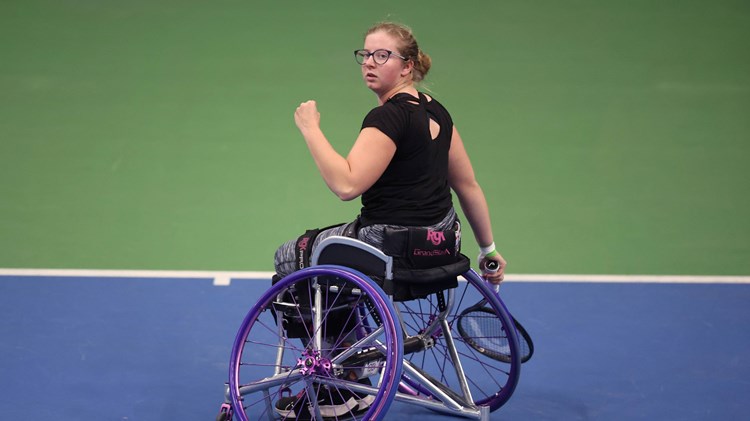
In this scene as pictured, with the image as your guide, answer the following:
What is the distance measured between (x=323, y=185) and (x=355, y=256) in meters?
2.75

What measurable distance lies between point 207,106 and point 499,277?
3.50 meters

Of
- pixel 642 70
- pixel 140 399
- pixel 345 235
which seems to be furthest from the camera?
pixel 642 70

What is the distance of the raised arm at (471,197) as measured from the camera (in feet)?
14.6

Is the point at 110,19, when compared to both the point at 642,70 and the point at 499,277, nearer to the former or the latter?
the point at 642,70

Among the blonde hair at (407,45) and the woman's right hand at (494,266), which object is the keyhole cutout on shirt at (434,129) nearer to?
the blonde hair at (407,45)

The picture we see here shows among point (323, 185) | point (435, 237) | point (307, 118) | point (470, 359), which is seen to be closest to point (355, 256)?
point (435, 237)

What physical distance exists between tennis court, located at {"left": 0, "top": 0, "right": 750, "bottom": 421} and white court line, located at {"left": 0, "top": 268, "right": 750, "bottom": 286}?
0.05ft

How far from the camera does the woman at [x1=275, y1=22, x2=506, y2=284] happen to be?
3961 millimetres

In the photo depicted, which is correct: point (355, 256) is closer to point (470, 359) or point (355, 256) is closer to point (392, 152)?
point (392, 152)

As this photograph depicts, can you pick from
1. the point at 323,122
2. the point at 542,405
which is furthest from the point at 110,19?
the point at 542,405

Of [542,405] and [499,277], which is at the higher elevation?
[499,277]

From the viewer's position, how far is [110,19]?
8.59 metres

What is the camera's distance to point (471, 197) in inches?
178

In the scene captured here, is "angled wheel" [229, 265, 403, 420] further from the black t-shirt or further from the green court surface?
the green court surface
